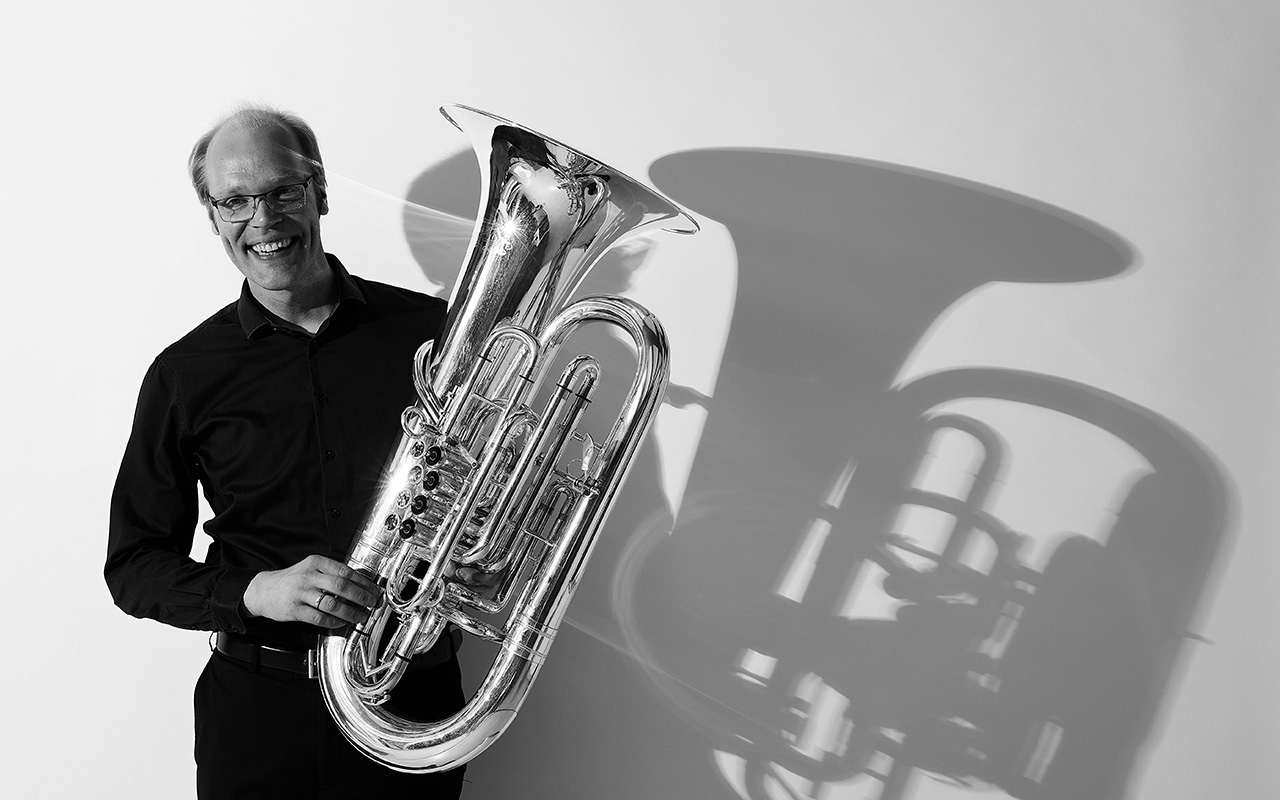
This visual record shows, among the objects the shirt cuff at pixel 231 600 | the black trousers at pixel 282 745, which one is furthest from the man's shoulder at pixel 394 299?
the black trousers at pixel 282 745

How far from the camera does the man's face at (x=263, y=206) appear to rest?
59.4 inches

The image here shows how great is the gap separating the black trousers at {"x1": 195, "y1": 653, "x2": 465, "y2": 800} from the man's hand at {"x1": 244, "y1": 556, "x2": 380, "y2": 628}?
0.76 feet

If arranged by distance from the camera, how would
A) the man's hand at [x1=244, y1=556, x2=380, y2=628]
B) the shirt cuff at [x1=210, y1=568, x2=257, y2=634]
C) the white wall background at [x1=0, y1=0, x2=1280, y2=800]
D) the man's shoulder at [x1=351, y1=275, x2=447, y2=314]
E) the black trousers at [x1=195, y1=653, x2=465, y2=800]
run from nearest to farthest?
the man's hand at [x1=244, y1=556, x2=380, y2=628], the shirt cuff at [x1=210, y1=568, x2=257, y2=634], the black trousers at [x1=195, y1=653, x2=465, y2=800], the man's shoulder at [x1=351, y1=275, x2=447, y2=314], the white wall background at [x1=0, y1=0, x2=1280, y2=800]

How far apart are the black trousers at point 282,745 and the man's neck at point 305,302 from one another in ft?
1.87

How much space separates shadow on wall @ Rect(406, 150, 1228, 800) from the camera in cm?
184

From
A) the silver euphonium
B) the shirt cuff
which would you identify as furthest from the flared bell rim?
the shirt cuff

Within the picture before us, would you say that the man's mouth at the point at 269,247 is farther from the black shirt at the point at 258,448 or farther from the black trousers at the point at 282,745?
the black trousers at the point at 282,745

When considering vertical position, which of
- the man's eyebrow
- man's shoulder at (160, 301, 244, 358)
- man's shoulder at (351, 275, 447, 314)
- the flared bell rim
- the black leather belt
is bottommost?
the black leather belt

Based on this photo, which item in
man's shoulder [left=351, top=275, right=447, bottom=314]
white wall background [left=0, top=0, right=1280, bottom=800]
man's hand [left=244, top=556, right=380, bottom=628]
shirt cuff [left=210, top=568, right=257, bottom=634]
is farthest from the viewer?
white wall background [left=0, top=0, right=1280, bottom=800]

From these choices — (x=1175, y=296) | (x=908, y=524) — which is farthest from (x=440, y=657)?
(x=1175, y=296)

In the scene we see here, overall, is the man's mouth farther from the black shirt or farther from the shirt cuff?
the shirt cuff

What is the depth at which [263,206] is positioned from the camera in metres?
1.50

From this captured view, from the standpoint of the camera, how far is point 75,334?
1.91 meters

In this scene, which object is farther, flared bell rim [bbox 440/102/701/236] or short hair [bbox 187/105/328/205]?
short hair [bbox 187/105/328/205]
